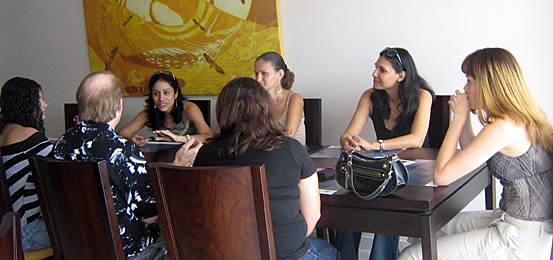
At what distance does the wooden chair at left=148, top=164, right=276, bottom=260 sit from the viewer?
1.29 m

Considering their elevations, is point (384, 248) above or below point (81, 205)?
below

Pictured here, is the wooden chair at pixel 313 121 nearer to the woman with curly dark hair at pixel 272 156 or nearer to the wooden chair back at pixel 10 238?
the woman with curly dark hair at pixel 272 156

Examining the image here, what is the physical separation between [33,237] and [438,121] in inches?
85.1

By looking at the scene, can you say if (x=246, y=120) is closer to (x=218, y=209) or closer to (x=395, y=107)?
(x=218, y=209)

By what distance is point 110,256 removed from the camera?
161cm

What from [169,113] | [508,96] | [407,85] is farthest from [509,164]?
[169,113]

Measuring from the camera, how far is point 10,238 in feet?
3.21

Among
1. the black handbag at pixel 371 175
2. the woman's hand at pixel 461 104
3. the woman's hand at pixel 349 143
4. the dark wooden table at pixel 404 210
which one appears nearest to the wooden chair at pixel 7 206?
the dark wooden table at pixel 404 210

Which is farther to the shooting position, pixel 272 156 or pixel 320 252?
pixel 320 252

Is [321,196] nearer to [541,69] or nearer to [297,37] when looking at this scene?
[541,69]

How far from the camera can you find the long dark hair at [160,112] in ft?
11.0

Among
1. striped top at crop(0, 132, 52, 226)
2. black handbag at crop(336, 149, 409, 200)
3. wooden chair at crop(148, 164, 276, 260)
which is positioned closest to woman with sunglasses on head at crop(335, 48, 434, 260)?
black handbag at crop(336, 149, 409, 200)

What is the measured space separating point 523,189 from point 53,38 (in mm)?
4591

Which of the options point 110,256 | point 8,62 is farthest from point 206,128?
point 8,62
